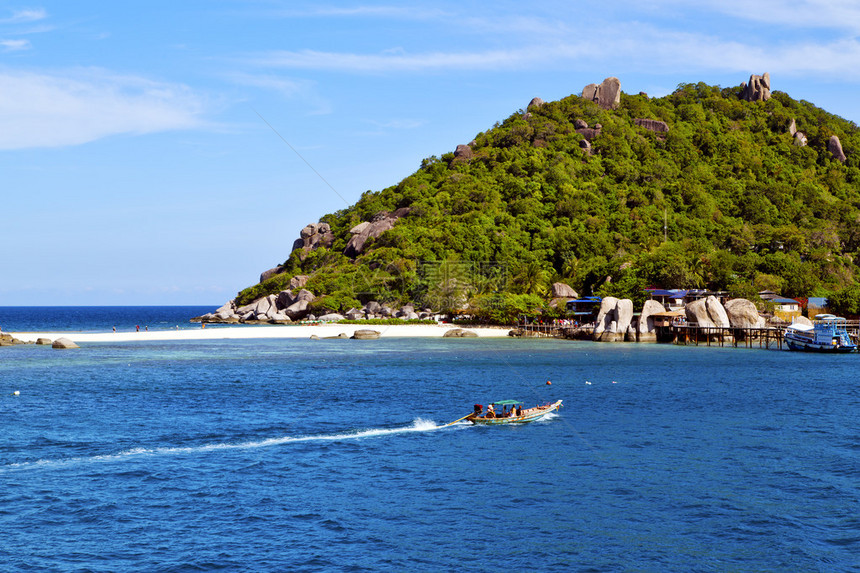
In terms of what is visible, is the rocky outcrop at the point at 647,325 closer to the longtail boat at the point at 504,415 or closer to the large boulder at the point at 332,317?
the large boulder at the point at 332,317

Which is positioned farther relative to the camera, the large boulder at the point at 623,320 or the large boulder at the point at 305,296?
the large boulder at the point at 305,296

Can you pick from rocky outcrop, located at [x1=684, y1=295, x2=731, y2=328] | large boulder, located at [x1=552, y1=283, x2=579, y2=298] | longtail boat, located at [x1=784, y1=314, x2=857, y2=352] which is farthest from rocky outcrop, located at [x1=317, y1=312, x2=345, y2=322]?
longtail boat, located at [x1=784, y1=314, x2=857, y2=352]

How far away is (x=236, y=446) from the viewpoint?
3397cm

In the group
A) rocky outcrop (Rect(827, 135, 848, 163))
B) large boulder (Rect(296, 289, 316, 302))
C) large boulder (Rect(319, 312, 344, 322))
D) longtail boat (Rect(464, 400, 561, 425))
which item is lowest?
longtail boat (Rect(464, 400, 561, 425))

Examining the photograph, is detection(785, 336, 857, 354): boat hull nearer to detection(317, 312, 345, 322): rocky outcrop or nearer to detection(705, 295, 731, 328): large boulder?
detection(705, 295, 731, 328): large boulder

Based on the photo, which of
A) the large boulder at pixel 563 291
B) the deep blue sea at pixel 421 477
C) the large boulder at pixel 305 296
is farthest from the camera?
the large boulder at pixel 305 296

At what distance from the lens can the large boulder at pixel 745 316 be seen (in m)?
99.7

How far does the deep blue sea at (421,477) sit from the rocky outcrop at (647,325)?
45.3 meters

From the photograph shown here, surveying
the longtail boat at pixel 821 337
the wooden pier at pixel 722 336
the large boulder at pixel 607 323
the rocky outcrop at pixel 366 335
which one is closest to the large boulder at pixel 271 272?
the rocky outcrop at pixel 366 335

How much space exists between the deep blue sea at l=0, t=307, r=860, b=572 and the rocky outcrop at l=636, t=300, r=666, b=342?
1785 inches

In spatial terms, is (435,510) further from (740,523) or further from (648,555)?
(740,523)

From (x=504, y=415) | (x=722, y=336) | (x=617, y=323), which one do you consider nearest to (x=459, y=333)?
(x=617, y=323)

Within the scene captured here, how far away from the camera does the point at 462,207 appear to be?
604ft

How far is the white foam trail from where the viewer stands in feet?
101
